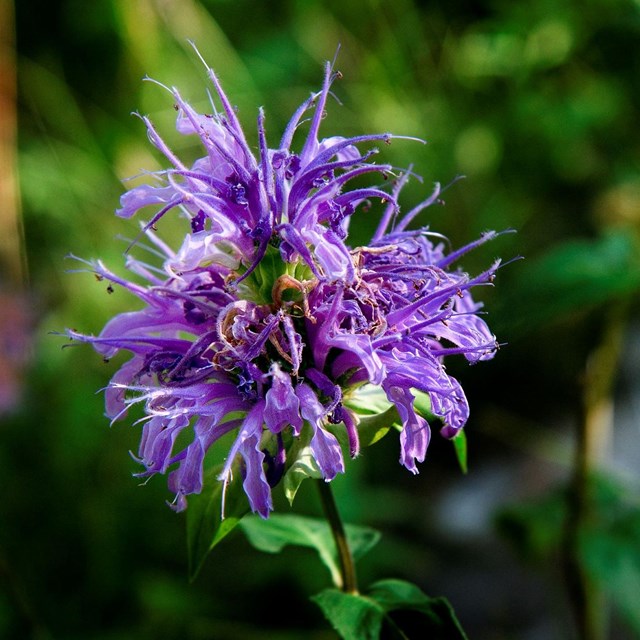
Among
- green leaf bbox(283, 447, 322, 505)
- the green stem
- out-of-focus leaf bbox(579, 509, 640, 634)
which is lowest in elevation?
out-of-focus leaf bbox(579, 509, 640, 634)

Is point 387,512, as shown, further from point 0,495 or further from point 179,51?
point 179,51

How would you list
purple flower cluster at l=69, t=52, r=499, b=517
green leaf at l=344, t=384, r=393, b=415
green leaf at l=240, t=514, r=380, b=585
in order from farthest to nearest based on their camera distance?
1. green leaf at l=240, t=514, r=380, b=585
2. green leaf at l=344, t=384, r=393, b=415
3. purple flower cluster at l=69, t=52, r=499, b=517

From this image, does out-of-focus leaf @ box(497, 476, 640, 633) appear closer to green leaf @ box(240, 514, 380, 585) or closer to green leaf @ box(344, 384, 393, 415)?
green leaf @ box(240, 514, 380, 585)

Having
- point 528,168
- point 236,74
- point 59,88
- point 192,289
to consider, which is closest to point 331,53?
point 236,74

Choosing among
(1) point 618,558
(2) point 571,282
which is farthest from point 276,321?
(1) point 618,558

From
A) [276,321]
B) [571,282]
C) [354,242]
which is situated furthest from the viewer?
[354,242]

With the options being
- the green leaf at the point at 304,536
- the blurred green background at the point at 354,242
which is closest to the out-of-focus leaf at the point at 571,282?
the blurred green background at the point at 354,242

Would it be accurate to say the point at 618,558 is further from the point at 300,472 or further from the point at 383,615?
the point at 300,472

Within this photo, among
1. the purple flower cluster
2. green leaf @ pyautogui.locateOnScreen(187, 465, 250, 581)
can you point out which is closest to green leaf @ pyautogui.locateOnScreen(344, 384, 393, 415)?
the purple flower cluster
